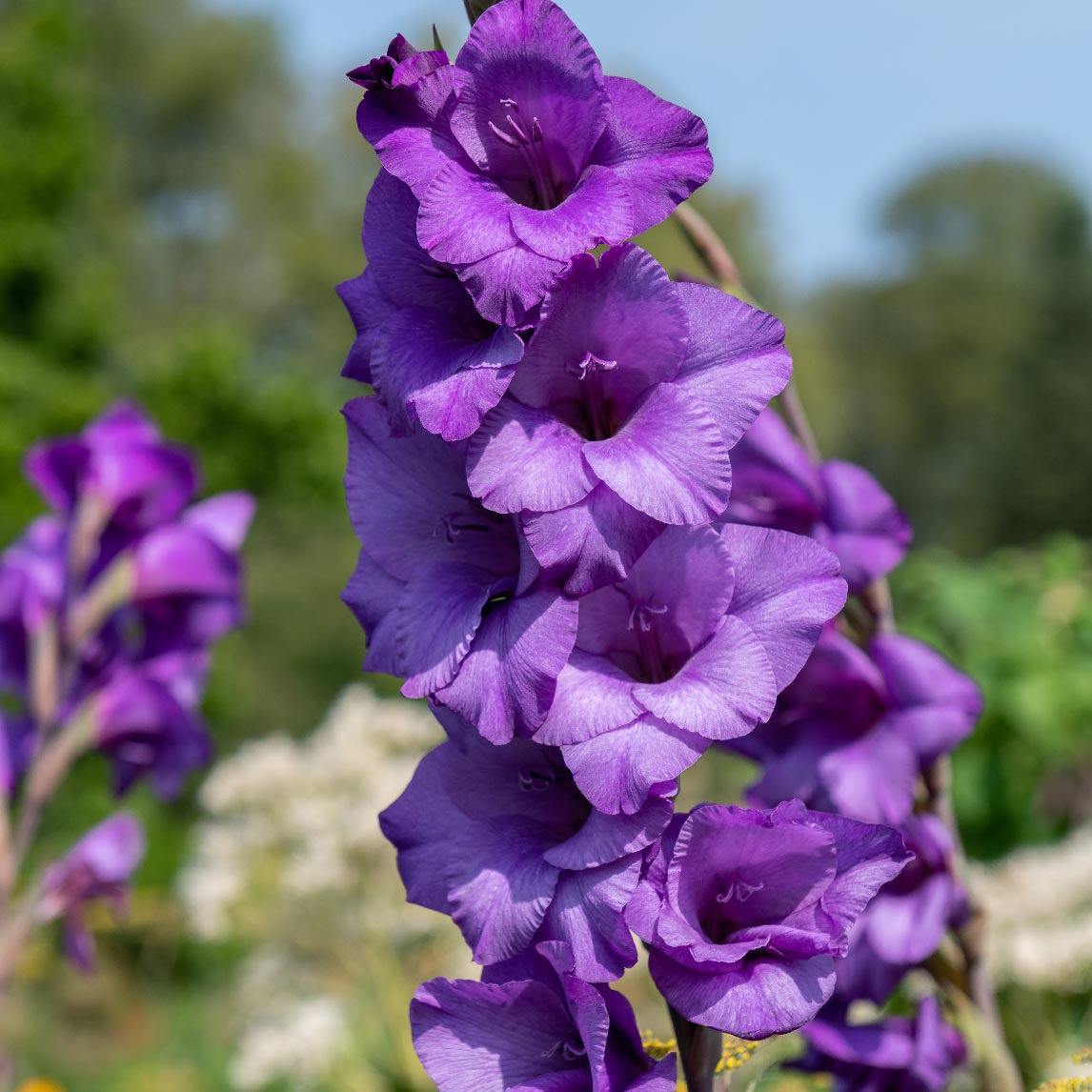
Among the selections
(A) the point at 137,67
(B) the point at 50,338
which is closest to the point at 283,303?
(A) the point at 137,67

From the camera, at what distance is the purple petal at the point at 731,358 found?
2.47ft

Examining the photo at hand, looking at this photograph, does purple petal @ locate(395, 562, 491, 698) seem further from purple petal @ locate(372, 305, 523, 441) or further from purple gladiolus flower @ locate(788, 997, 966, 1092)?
purple gladiolus flower @ locate(788, 997, 966, 1092)

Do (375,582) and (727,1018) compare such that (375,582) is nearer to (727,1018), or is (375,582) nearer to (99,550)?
(727,1018)

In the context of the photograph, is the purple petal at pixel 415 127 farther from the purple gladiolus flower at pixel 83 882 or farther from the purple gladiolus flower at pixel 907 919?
the purple gladiolus flower at pixel 83 882

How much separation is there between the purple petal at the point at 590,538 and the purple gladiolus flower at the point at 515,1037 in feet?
0.72

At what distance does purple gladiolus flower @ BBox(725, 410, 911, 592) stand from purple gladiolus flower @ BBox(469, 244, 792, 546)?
31 centimetres

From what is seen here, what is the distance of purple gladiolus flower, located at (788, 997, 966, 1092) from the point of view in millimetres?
1047

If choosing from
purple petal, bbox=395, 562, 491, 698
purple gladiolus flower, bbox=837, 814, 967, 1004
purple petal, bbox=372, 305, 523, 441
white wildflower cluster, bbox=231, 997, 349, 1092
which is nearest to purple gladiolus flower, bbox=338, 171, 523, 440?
purple petal, bbox=372, 305, 523, 441

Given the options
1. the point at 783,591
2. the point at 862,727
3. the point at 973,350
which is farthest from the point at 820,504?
the point at 973,350

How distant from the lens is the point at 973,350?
3036 centimetres

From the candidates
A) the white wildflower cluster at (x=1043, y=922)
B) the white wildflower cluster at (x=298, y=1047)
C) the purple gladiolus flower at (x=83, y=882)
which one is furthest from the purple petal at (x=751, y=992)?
the white wildflower cluster at (x=298, y=1047)

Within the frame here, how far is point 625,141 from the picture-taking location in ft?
2.51

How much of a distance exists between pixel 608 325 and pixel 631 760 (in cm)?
26

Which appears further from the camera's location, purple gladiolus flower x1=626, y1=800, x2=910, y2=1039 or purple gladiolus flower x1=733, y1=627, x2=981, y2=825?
purple gladiolus flower x1=733, y1=627, x2=981, y2=825
